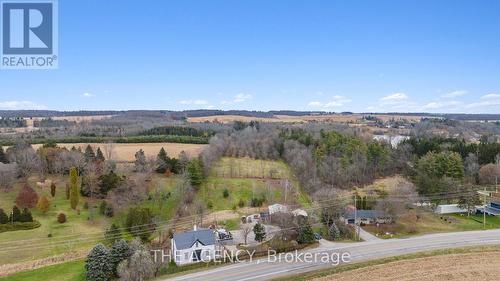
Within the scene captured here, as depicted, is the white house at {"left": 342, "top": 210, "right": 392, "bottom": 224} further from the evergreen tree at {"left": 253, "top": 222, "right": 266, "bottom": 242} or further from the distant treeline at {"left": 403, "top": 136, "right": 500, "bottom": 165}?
the distant treeline at {"left": 403, "top": 136, "right": 500, "bottom": 165}

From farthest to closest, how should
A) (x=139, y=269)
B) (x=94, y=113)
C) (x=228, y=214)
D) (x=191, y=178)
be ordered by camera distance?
(x=94, y=113)
(x=191, y=178)
(x=228, y=214)
(x=139, y=269)

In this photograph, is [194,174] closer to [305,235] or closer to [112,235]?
[112,235]

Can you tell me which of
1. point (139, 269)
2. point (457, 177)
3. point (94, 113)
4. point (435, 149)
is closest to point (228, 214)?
point (139, 269)

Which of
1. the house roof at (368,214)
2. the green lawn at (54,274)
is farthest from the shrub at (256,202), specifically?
the green lawn at (54,274)

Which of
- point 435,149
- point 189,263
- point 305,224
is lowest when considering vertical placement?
point 189,263

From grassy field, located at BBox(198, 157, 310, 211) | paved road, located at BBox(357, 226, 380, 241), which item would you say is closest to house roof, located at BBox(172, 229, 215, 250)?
grassy field, located at BBox(198, 157, 310, 211)

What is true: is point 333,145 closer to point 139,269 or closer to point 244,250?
point 244,250

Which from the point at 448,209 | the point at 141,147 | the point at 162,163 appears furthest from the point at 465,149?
the point at 141,147
